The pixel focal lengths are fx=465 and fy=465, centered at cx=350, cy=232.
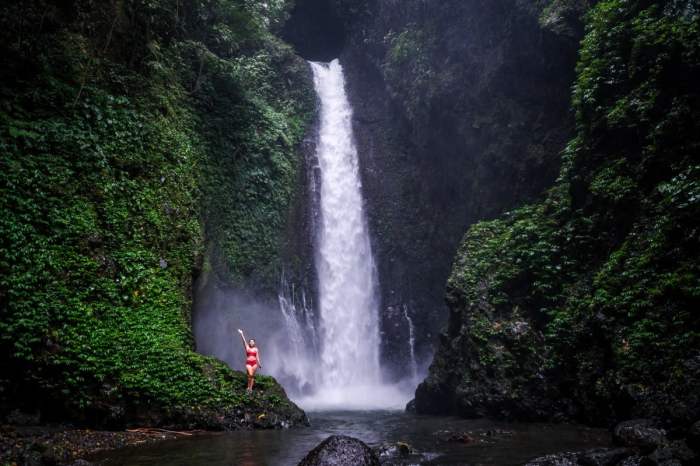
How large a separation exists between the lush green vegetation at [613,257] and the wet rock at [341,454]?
460cm

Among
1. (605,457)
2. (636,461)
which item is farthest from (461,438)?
(636,461)

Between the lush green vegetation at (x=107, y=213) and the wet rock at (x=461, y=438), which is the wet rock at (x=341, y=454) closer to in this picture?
the wet rock at (x=461, y=438)

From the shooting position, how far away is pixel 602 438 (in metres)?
7.73

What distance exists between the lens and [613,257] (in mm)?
9594

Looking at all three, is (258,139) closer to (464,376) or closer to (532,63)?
(532,63)

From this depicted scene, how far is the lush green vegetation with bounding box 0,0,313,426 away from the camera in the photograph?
334 inches

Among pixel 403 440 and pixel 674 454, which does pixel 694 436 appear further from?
pixel 403 440

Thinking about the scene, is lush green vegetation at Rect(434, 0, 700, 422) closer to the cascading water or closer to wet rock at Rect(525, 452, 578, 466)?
wet rock at Rect(525, 452, 578, 466)

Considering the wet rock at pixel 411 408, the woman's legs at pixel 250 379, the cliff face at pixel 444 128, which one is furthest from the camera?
the cliff face at pixel 444 128

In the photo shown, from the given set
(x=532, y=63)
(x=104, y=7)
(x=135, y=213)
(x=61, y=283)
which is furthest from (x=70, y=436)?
(x=532, y=63)

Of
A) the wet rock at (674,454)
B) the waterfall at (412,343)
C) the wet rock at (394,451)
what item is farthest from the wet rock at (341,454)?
the waterfall at (412,343)

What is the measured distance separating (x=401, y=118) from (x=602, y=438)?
16603 millimetres

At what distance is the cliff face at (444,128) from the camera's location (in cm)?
1541

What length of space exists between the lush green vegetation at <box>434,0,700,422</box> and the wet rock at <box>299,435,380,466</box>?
460 cm
